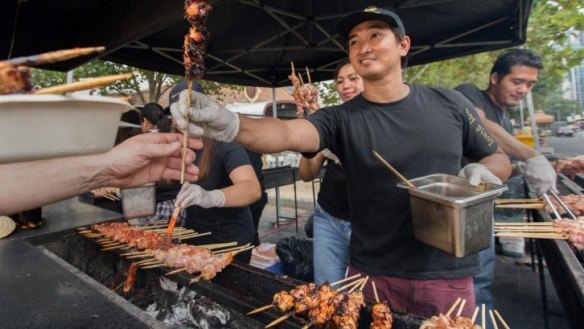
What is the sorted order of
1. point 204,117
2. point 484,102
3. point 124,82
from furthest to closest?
1. point 124,82
2. point 484,102
3. point 204,117

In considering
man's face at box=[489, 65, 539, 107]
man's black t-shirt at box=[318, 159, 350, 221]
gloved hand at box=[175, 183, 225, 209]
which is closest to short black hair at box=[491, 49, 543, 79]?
man's face at box=[489, 65, 539, 107]

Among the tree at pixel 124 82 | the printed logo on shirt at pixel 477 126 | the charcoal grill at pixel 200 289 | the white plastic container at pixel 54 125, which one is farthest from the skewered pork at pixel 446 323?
the tree at pixel 124 82

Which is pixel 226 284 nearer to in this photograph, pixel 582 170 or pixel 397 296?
pixel 397 296

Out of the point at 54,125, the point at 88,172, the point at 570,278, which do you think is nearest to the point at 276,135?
the point at 88,172

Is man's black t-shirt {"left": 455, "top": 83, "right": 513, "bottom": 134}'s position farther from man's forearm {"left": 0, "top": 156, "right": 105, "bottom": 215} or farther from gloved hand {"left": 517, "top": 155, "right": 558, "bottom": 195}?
man's forearm {"left": 0, "top": 156, "right": 105, "bottom": 215}

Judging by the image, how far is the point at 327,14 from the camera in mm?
5461

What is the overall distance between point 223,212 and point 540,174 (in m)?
3.25

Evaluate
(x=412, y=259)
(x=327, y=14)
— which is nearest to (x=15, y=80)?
(x=412, y=259)

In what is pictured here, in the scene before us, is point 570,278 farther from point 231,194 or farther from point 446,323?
point 231,194

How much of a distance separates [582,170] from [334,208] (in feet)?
15.5

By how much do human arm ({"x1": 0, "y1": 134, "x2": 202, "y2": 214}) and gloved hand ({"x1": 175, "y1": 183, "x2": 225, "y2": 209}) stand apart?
0.24 m

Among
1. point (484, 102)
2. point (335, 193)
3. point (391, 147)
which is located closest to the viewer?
point (391, 147)

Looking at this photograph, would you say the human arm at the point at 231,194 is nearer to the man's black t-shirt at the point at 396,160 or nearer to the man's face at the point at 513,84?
the man's black t-shirt at the point at 396,160

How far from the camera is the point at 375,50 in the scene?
90.3 inches
